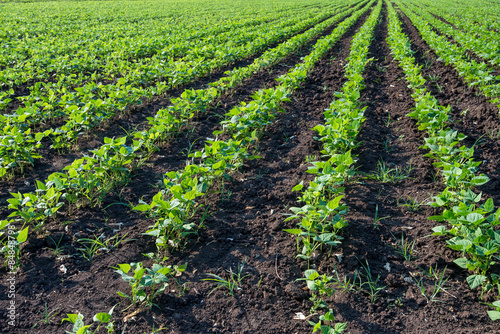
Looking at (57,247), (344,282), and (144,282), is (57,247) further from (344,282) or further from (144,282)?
(344,282)

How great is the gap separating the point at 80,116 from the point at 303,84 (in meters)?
4.79

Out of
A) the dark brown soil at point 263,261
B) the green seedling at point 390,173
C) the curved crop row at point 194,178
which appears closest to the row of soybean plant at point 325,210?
the dark brown soil at point 263,261

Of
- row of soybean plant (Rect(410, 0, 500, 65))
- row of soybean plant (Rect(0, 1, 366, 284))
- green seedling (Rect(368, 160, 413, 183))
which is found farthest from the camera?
row of soybean plant (Rect(410, 0, 500, 65))

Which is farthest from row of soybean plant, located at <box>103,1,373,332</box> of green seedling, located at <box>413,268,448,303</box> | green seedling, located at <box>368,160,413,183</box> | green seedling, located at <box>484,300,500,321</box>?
green seedling, located at <box>484,300,500,321</box>

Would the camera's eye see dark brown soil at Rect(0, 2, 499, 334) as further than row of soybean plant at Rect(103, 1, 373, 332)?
No

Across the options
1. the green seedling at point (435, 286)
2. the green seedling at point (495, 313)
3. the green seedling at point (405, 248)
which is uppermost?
the green seedling at point (495, 313)

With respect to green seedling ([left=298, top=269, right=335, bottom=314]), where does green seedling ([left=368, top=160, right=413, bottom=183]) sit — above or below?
above

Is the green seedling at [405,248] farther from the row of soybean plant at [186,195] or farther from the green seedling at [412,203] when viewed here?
the row of soybean plant at [186,195]

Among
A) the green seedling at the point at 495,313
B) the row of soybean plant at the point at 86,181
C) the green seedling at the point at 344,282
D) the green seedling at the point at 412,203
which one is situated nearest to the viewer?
the green seedling at the point at 495,313

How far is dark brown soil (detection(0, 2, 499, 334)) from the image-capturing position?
2.19m

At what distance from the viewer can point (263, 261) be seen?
2.70m

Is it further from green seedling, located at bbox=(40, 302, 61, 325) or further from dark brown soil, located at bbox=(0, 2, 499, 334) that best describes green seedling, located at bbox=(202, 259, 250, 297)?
green seedling, located at bbox=(40, 302, 61, 325)

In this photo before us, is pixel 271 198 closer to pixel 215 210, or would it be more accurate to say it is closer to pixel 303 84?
pixel 215 210

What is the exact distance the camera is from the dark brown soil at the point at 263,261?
219 cm
